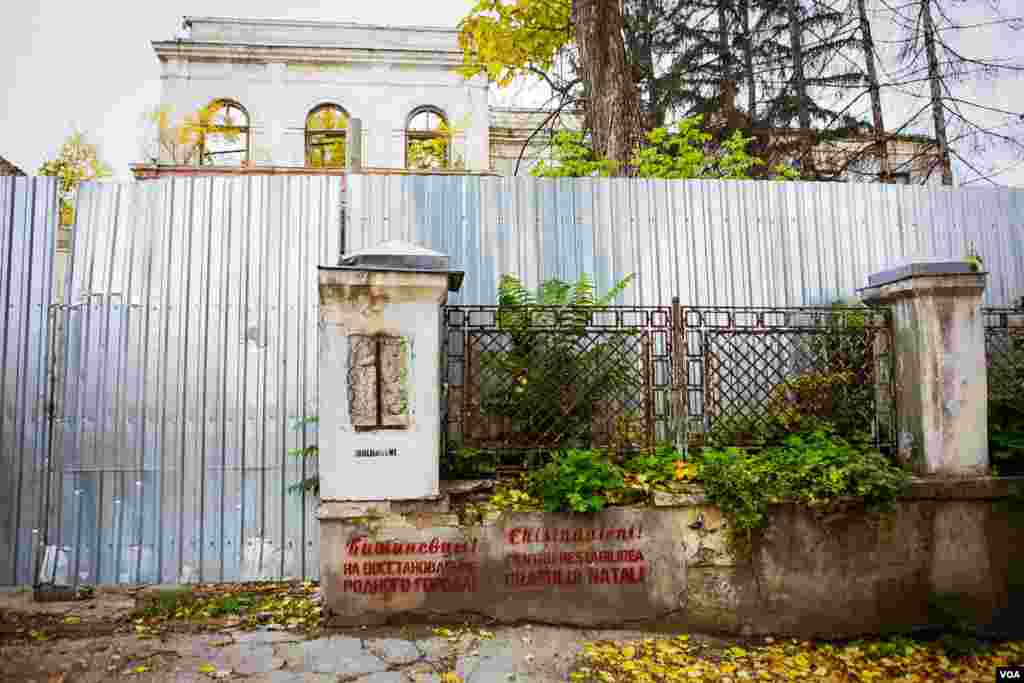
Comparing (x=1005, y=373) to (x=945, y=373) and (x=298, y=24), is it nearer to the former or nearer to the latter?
(x=945, y=373)

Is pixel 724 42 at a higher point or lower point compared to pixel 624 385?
higher

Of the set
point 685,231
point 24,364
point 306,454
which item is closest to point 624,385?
point 685,231

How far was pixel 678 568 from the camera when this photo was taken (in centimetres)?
488

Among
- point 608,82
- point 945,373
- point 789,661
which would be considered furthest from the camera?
point 608,82

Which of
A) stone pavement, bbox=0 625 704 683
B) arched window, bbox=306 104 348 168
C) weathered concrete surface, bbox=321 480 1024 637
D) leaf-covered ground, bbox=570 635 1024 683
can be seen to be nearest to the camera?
stone pavement, bbox=0 625 704 683

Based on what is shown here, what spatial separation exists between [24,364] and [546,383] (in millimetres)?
4872

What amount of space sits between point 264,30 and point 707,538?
70.9 feet

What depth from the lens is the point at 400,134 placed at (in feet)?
69.1

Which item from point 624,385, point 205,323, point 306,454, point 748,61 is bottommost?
point 306,454

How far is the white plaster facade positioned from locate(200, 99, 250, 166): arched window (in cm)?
32

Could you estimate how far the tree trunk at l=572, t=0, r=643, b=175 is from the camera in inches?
371

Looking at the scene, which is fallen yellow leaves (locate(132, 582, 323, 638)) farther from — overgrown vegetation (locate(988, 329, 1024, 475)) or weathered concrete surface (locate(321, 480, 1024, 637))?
overgrown vegetation (locate(988, 329, 1024, 475))

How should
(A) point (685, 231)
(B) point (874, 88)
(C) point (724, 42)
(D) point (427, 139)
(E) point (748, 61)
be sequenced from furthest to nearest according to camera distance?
1. (D) point (427, 139)
2. (C) point (724, 42)
3. (E) point (748, 61)
4. (B) point (874, 88)
5. (A) point (685, 231)

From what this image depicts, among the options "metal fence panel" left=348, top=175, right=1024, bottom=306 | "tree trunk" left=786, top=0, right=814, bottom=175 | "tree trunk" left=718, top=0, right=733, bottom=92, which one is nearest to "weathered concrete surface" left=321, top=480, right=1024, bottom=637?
"metal fence panel" left=348, top=175, right=1024, bottom=306
